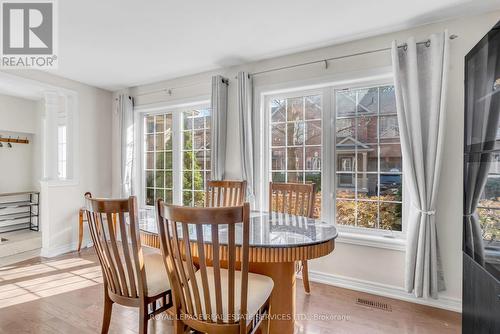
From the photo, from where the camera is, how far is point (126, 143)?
13.4 feet

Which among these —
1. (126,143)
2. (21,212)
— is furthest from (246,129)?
(21,212)

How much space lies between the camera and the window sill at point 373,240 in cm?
246

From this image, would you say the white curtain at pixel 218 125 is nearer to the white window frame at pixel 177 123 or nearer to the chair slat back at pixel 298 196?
the white window frame at pixel 177 123

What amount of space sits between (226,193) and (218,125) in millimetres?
973

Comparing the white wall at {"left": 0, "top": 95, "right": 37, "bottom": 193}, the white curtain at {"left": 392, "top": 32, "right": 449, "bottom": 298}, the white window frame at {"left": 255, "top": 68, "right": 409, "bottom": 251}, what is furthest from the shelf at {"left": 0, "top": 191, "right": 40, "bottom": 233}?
the white curtain at {"left": 392, "top": 32, "right": 449, "bottom": 298}

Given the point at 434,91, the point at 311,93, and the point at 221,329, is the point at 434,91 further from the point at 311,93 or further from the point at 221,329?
the point at 221,329

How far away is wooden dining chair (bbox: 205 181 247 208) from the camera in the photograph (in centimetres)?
264

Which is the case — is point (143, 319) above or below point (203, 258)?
below

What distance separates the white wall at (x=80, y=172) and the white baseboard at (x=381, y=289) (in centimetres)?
347

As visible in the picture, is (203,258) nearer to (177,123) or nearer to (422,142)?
(422,142)

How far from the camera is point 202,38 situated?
2625mm

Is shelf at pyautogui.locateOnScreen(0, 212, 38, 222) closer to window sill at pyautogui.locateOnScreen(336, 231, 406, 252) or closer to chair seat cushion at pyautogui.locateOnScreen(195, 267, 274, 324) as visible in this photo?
chair seat cushion at pyautogui.locateOnScreen(195, 267, 274, 324)

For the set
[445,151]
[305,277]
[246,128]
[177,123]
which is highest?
[177,123]

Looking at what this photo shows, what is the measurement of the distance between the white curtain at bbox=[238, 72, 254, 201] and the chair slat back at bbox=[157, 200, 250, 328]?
175 cm
